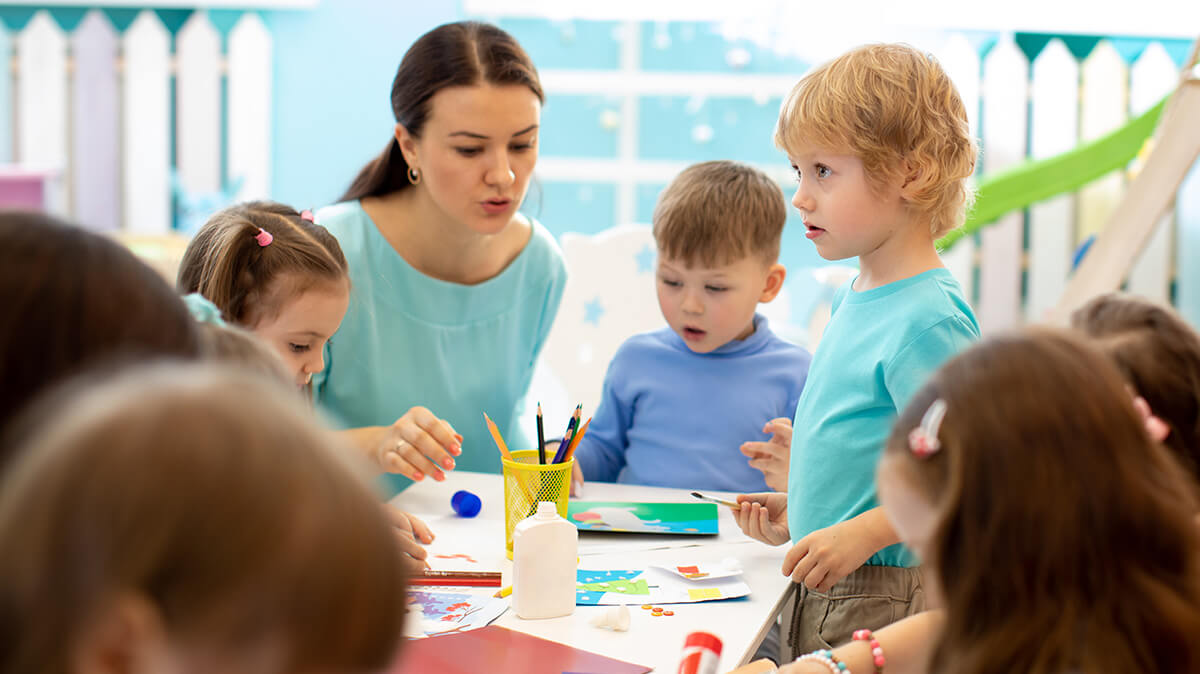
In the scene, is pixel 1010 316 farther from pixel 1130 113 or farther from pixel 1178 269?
pixel 1130 113

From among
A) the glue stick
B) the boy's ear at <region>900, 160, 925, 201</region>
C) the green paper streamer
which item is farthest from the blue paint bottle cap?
the green paper streamer

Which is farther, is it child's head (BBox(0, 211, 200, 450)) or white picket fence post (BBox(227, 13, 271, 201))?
white picket fence post (BBox(227, 13, 271, 201))

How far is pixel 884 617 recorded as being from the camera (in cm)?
114

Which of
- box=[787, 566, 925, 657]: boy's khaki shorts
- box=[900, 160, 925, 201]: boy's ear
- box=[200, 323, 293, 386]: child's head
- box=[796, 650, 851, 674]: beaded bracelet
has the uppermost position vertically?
box=[900, 160, 925, 201]: boy's ear

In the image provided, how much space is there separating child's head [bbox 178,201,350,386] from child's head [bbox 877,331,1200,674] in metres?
0.79

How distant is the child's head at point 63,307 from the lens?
0.54m

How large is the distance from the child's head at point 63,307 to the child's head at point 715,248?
108 centimetres

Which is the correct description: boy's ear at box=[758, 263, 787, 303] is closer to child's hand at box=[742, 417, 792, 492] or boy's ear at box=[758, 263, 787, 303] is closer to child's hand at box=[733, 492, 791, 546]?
child's hand at box=[742, 417, 792, 492]

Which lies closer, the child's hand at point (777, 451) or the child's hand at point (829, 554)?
the child's hand at point (829, 554)

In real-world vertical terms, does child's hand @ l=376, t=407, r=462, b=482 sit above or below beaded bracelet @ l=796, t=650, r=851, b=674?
above

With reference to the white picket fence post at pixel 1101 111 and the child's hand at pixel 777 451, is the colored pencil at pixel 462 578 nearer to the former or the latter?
the child's hand at pixel 777 451

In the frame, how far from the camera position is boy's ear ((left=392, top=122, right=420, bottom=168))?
1.62 meters

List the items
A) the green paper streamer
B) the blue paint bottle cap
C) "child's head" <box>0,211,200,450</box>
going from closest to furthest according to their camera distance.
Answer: "child's head" <box>0,211,200,450</box>
the blue paint bottle cap
the green paper streamer

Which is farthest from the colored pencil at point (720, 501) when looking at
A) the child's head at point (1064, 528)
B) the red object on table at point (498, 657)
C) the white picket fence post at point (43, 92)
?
the white picket fence post at point (43, 92)
